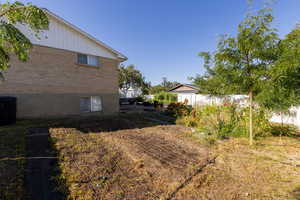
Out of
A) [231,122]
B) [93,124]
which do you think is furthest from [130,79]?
[231,122]

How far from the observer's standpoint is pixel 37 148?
346cm

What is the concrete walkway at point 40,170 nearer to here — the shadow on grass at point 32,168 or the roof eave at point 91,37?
the shadow on grass at point 32,168

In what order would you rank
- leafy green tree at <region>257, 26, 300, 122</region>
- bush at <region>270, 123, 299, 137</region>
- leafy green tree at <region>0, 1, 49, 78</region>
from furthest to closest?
bush at <region>270, 123, 299, 137</region> < leafy green tree at <region>257, 26, 300, 122</region> < leafy green tree at <region>0, 1, 49, 78</region>

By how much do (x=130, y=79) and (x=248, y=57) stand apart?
27.9 meters

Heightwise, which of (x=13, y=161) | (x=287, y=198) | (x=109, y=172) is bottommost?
(x=287, y=198)

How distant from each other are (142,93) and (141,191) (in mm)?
31237

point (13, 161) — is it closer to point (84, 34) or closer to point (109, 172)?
point (109, 172)

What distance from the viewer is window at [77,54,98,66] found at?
342 inches

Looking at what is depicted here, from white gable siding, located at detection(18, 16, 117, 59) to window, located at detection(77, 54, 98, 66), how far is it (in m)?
0.28

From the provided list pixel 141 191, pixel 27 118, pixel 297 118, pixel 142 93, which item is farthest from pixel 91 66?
pixel 142 93

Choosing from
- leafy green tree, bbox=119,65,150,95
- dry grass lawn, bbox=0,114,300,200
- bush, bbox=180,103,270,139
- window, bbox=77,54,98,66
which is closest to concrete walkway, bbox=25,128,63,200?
dry grass lawn, bbox=0,114,300,200

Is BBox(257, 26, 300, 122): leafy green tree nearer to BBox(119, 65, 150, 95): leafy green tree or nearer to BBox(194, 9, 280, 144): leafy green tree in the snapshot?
BBox(194, 9, 280, 144): leafy green tree

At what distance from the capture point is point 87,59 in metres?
9.01

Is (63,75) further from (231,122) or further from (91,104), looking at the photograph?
(231,122)
